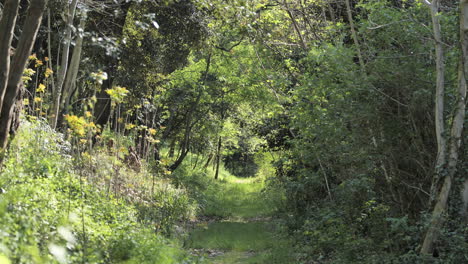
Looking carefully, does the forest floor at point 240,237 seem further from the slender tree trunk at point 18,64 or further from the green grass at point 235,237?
the slender tree trunk at point 18,64

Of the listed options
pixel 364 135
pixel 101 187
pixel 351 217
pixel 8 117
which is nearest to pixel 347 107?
pixel 364 135

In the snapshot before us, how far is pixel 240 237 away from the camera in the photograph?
12.1m

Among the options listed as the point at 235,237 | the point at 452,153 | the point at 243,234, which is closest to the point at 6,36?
the point at 452,153

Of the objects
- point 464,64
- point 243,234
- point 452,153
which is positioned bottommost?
point 243,234

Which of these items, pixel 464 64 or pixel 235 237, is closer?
pixel 464 64

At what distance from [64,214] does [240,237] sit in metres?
7.11

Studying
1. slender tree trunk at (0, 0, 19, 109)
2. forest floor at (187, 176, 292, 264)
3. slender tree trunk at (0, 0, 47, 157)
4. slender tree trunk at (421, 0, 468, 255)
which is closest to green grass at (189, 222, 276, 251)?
forest floor at (187, 176, 292, 264)

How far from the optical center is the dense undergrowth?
4141 mm

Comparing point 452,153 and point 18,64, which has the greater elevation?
point 18,64

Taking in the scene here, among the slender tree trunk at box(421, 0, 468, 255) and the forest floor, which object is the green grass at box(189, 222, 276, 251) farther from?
the slender tree trunk at box(421, 0, 468, 255)

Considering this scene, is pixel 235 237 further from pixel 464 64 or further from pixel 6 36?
pixel 6 36

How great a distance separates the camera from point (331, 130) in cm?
804

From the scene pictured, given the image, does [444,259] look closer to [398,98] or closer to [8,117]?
[398,98]

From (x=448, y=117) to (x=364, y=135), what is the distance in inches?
48.4
